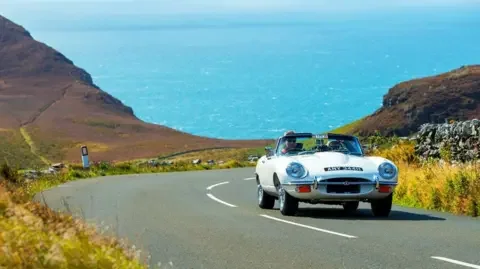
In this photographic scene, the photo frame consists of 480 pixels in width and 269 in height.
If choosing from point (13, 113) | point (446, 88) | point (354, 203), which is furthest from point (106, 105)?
point (354, 203)

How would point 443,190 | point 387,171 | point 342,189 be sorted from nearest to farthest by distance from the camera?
point 342,189 → point 387,171 → point 443,190

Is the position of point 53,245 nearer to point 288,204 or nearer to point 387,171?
point 288,204

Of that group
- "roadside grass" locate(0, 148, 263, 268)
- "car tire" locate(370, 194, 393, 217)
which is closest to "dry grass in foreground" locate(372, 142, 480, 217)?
"car tire" locate(370, 194, 393, 217)

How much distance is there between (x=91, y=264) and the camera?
279 inches

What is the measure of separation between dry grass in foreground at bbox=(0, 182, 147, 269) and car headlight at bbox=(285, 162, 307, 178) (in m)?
5.96

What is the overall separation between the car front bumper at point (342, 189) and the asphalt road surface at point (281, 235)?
370 mm

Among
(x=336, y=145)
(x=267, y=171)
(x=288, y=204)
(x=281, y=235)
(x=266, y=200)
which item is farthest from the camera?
(x=266, y=200)

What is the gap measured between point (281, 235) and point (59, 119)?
114938 mm

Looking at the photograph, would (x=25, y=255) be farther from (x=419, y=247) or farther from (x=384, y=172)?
(x=384, y=172)

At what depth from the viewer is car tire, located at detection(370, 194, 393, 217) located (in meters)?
15.4

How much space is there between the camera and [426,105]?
3009 inches

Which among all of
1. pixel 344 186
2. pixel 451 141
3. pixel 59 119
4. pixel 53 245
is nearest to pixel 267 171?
pixel 344 186

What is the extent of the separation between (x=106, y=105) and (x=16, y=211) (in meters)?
136

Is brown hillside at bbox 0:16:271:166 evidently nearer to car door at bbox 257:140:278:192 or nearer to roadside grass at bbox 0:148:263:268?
car door at bbox 257:140:278:192
